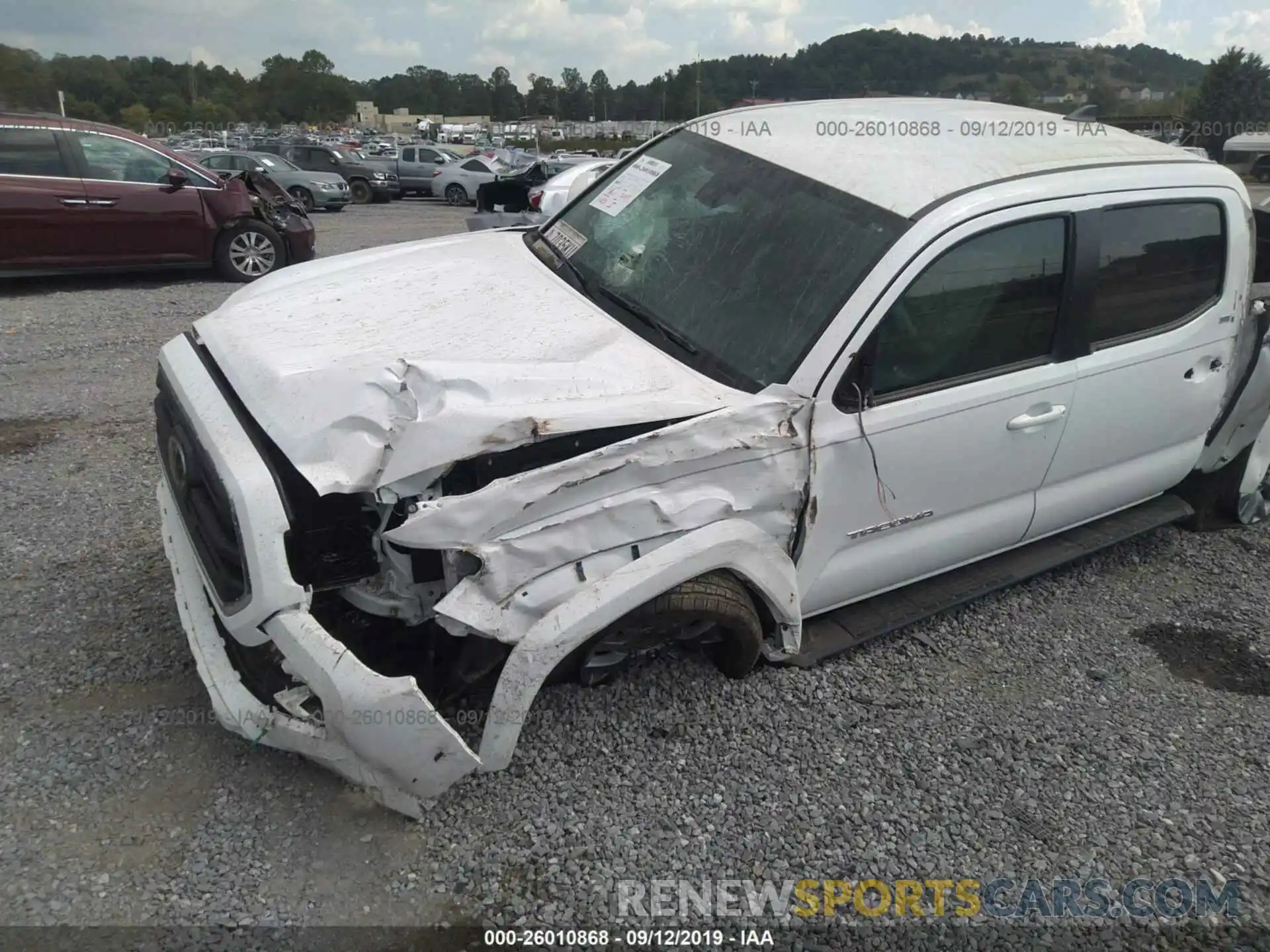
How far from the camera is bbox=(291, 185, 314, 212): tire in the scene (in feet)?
60.6

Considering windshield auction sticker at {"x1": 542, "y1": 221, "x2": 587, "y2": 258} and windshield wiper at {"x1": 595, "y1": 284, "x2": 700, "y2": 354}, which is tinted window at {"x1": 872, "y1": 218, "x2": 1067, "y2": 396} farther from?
windshield auction sticker at {"x1": 542, "y1": 221, "x2": 587, "y2": 258}

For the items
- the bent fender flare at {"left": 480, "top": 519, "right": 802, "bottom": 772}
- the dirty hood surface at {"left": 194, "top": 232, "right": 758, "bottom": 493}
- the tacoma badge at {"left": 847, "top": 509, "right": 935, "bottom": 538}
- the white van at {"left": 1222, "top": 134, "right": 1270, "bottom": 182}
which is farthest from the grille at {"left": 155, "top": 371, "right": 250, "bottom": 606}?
the white van at {"left": 1222, "top": 134, "right": 1270, "bottom": 182}

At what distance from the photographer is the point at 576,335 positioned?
2.76m

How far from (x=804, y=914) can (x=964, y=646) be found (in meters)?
1.48

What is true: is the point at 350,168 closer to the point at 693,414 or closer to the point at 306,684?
the point at 693,414

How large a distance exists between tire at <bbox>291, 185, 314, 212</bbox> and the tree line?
4.49m

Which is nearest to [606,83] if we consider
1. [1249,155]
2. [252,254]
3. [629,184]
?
[1249,155]

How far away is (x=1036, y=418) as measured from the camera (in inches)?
120

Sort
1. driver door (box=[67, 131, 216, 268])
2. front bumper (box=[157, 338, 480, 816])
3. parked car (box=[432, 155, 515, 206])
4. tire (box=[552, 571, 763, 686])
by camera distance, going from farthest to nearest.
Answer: parked car (box=[432, 155, 515, 206]) < driver door (box=[67, 131, 216, 268]) < tire (box=[552, 571, 763, 686]) < front bumper (box=[157, 338, 480, 816])

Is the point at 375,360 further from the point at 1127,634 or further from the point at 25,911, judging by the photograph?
the point at 1127,634

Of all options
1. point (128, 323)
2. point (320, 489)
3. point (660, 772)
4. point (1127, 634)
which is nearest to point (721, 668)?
point (660, 772)

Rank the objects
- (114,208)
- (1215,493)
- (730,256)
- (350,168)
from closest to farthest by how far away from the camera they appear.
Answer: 1. (730,256)
2. (1215,493)
3. (114,208)
4. (350,168)

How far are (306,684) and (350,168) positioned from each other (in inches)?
910

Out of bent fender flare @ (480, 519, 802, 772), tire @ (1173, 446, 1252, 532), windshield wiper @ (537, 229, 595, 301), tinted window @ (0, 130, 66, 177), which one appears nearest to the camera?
bent fender flare @ (480, 519, 802, 772)
